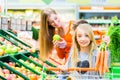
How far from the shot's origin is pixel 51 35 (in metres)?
4.64

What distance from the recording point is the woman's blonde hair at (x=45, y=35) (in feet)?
14.5

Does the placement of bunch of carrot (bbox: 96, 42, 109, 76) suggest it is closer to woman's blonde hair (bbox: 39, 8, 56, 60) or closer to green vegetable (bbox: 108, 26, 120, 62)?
green vegetable (bbox: 108, 26, 120, 62)

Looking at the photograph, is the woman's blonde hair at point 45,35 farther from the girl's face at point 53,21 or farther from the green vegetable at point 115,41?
the green vegetable at point 115,41

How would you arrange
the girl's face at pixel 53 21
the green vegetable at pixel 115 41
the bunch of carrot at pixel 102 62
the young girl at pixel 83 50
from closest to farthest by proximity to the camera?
the bunch of carrot at pixel 102 62 → the young girl at pixel 83 50 → the green vegetable at pixel 115 41 → the girl's face at pixel 53 21

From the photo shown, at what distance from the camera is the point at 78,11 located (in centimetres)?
1093

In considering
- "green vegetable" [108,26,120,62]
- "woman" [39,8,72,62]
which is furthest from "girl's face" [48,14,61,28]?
"green vegetable" [108,26,120,62]

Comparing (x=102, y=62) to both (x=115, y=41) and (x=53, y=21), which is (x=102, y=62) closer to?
(x=115, y=41)

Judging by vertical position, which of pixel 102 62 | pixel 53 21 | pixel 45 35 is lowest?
pixel 102 62

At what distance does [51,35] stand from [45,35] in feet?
0.49

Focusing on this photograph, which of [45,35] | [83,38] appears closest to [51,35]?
[45,35]

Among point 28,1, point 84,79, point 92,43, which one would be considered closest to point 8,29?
point 92,43

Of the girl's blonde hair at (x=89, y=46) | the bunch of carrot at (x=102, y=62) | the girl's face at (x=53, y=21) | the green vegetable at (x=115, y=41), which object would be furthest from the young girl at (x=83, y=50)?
the girl's face at (x=53, y=21)

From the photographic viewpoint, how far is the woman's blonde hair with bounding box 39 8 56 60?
14.5 ft

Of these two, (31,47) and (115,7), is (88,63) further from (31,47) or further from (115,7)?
(115,7)
